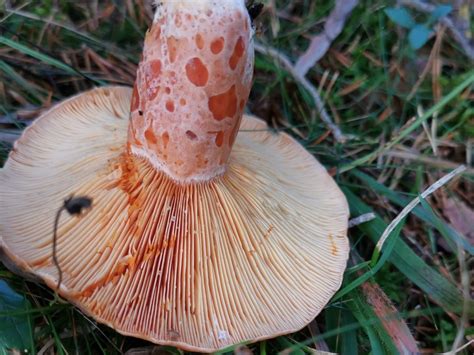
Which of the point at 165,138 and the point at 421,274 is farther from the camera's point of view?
the point at 421,274

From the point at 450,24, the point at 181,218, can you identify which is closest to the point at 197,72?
the point at 181,218

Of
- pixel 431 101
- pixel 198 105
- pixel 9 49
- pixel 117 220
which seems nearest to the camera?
pixel 198 105

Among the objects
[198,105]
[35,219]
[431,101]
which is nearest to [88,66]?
[35,219]

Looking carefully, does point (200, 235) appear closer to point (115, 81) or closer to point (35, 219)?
point (35, 219)

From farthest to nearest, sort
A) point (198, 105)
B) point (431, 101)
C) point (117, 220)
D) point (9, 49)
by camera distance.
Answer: point (431, 101), point (9, 49), point (117, 220), point (198, 105)

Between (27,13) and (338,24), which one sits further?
(338,24)

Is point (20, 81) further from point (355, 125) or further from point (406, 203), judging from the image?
point (406, 203)
